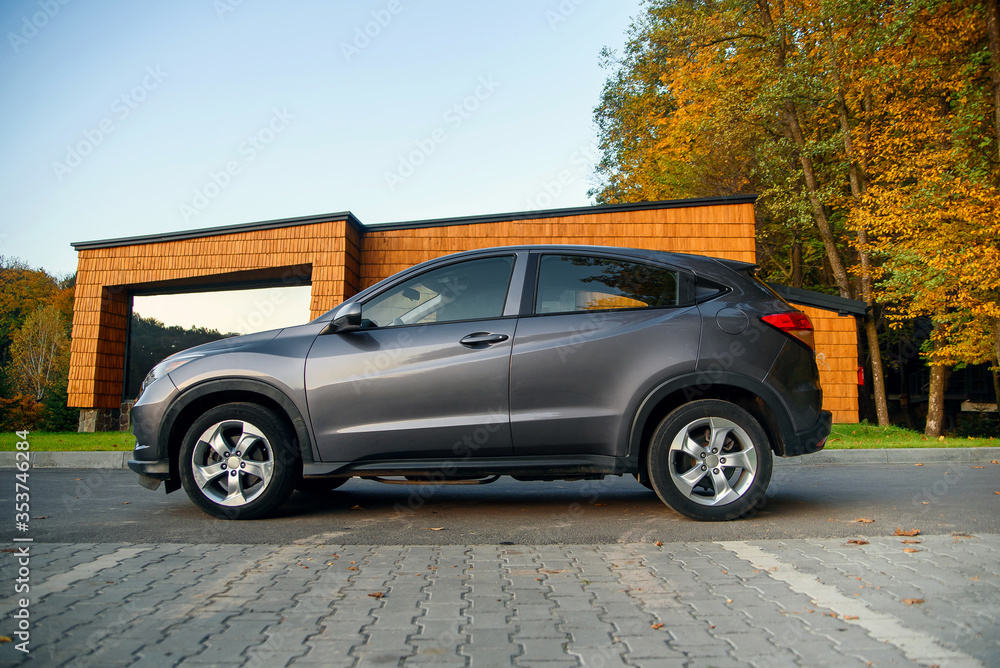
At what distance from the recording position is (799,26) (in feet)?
67.5

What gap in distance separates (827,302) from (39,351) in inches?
2220

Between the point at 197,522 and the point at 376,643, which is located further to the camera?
the point at 197,522

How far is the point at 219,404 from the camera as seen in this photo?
513 centimetres

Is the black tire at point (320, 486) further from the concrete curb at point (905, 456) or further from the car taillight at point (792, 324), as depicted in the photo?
the concrete curb at point (905, 456)

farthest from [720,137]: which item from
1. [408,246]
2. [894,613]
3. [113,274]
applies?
[894,613]

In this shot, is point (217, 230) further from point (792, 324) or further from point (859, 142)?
point (859, 142)

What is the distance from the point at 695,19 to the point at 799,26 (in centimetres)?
301

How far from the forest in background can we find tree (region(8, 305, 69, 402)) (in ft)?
156

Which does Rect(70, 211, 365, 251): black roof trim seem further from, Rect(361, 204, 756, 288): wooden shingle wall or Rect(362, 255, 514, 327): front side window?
Rect(362, 255, 514, 327): front side window

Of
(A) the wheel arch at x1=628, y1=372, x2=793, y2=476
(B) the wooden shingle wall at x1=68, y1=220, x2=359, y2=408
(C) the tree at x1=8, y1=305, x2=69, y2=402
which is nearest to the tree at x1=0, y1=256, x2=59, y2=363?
(C) the tree at x1=8, y1=305, x2=69, y2=402

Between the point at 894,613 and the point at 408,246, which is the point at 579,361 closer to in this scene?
the point at 894,613

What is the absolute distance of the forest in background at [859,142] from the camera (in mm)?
15758

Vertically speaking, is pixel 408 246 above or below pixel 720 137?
below

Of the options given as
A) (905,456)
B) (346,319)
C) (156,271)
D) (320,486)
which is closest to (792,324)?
(346,319)
